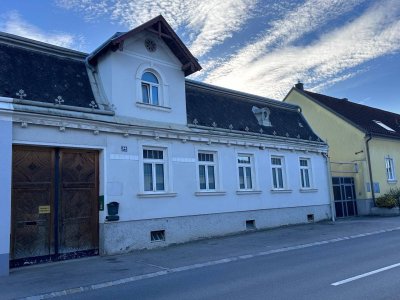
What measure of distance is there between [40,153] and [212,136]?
23.1 feet

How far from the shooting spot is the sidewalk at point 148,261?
28.0ft

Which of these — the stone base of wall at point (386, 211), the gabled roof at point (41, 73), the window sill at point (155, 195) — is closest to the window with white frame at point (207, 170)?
the window sill at point (155, 195)

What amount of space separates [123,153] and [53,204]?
285 cm

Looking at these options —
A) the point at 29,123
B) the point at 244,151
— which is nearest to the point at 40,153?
the point at 29,123

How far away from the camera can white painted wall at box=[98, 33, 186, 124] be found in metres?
13.7

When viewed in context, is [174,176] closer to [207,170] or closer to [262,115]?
[207,170]

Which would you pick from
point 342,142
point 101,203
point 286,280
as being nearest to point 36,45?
point 101,203

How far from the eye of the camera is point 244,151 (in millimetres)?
17656

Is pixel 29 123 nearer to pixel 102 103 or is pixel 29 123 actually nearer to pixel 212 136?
pixel 102 103

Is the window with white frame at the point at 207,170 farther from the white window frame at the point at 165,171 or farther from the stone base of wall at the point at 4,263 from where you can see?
the stone base of wall at the point at 4,263

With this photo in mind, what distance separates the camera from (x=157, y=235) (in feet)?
45.8

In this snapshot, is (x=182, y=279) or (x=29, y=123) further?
(x=29, y=123)

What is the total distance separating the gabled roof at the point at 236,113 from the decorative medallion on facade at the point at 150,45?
9.27ft

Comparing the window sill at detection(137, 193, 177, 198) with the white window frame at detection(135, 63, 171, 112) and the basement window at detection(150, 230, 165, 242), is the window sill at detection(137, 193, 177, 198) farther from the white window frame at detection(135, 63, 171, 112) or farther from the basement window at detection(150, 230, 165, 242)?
the white window frame at detection(135, 63, 171, 112)
